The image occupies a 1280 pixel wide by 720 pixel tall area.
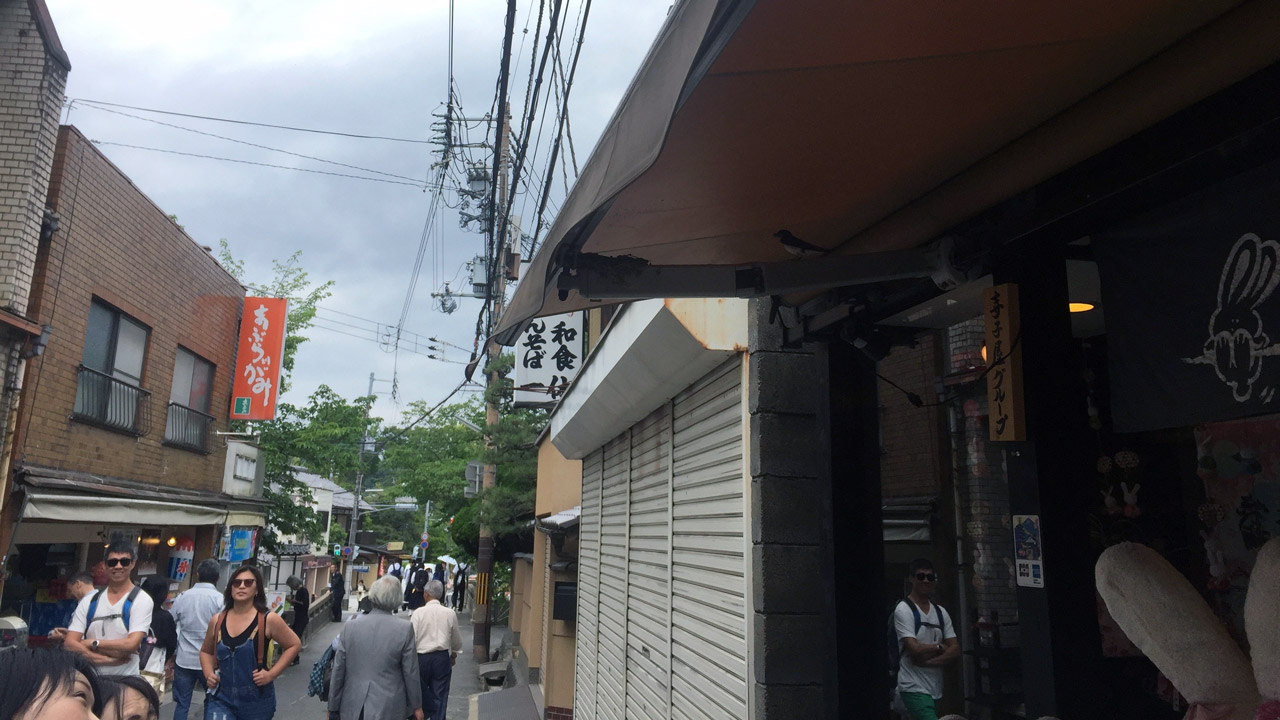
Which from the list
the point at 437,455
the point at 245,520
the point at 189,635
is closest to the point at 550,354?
the point at 245,520

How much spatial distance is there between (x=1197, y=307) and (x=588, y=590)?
856cm

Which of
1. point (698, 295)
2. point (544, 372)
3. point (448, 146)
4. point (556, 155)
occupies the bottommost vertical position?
point (698, 295)

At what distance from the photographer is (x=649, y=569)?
683 cm

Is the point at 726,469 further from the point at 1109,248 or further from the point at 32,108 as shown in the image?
the point at 32,108

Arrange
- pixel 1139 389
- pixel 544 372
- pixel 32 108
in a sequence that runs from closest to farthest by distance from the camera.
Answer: pixel 1139 389, pixel 32 108, pixel 544 372

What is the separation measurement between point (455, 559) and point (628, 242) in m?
41.2

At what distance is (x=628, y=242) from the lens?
344 centimetres

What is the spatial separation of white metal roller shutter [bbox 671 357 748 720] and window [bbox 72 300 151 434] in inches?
426

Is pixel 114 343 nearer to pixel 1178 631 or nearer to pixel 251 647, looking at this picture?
pixel 251 647

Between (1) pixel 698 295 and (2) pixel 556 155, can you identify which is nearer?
(1) pixel 698 295

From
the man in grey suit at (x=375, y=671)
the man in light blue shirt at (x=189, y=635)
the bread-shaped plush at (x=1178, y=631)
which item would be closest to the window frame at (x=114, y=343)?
the man in light blue shirt at (x=189, y=635)

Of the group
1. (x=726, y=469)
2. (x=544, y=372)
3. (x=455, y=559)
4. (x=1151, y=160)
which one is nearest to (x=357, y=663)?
(x=726, y=469)

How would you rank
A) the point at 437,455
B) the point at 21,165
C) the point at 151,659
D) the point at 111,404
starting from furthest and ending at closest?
the point at 437,455
the point at 111,404
the point at 21,165
the point at 151,659

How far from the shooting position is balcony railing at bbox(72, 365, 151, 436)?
12.7 meters
